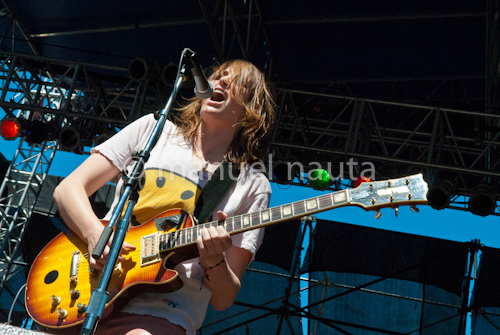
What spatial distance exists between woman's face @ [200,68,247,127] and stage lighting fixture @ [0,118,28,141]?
307 inches

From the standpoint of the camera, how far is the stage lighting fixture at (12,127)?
30.6 feet

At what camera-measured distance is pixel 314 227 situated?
27.4 feet

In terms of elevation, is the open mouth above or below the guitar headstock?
above

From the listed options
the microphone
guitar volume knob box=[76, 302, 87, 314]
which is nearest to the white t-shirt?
guitar volume knob box=[76, 302, 87, 314]

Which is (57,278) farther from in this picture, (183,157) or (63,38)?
(63,38)

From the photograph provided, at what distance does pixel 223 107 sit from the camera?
8.25 ft

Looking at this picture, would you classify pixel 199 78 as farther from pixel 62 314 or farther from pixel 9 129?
pixel 9 129

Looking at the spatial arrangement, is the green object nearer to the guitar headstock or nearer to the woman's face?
the woman's face

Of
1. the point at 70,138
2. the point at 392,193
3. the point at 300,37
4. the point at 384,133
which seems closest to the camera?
the point at 392,193

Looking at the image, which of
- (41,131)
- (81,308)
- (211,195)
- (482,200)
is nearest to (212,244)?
(211,195)

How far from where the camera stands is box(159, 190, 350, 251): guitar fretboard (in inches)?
84.2

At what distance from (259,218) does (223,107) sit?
602 mm

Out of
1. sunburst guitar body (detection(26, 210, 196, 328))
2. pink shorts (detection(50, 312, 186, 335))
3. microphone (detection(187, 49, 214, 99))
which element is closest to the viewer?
Result: pink shorts (detection(50, 312, 186, 335))

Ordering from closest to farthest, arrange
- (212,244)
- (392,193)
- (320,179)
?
(212,244)
(392,193)
(320,179)
